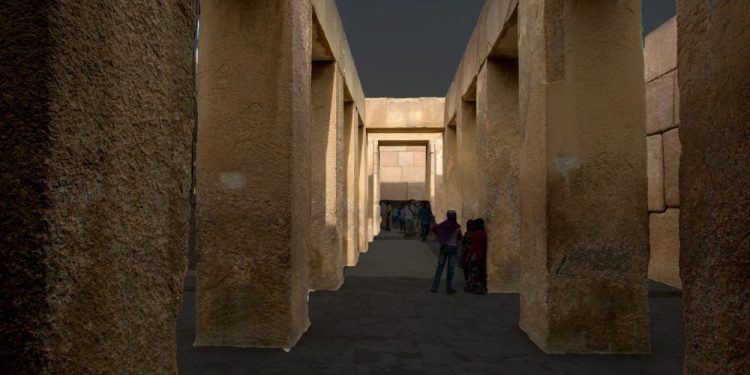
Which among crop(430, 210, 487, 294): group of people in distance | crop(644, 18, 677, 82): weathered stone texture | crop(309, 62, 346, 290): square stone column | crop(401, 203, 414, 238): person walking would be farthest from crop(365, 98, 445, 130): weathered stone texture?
crop(430, 210, 487, 294): group of people in distance

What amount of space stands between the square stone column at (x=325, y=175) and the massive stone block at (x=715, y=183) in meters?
5.72

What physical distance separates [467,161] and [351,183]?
7.44ft

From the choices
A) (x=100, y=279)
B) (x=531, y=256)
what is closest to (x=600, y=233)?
(x=531, y=256)

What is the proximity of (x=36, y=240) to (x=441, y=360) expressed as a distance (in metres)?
3.49

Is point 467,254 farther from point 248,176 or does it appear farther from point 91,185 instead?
point 91,185

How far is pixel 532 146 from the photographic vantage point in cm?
496

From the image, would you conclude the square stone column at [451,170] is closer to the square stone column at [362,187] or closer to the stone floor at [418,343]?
the square stone column at [362,187]

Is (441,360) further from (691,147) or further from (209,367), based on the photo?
(691,147)

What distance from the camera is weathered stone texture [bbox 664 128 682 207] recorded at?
7.98 meters

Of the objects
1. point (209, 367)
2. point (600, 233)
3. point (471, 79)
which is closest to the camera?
point (209, 367)

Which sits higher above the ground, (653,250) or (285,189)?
(285,189)

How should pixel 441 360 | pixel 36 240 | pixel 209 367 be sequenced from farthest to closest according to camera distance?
pixel 441 360 → pixel 209 367 → pixel 36 240

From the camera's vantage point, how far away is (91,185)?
135 centimetres

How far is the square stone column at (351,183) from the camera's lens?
9781 millimetres
